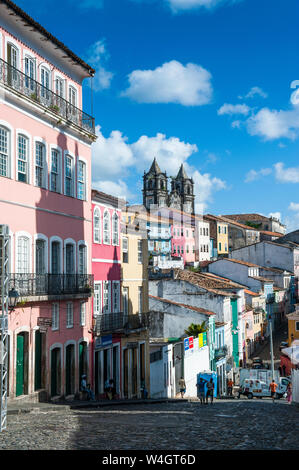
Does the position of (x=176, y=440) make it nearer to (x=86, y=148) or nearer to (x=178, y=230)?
(x=86, y=148)

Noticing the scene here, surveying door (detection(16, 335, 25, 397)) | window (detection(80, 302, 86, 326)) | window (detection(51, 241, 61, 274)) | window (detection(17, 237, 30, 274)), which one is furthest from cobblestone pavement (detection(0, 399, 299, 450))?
window (detection(80, 302, 86, 326))

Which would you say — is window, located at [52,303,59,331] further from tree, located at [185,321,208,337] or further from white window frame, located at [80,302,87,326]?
tree, located at [185,321,208,337]

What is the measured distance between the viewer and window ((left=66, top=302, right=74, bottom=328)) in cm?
2688

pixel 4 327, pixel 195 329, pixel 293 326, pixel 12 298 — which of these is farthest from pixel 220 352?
pixel 4 327

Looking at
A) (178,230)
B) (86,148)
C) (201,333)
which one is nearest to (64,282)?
(86,148)

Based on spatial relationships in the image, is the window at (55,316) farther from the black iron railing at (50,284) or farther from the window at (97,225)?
the window at (97,225)

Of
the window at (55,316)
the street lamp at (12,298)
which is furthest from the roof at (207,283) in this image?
the street lamp at (12,298)

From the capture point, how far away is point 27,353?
23250 mm

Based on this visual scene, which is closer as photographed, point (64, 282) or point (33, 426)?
point (33, 426)

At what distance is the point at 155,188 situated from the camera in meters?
162

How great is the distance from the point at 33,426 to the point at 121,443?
12.7ft

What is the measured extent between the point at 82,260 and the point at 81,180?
12.3 ft

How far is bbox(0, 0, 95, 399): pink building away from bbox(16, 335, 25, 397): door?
0.04m

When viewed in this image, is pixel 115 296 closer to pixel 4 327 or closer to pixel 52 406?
pixel 52 406
